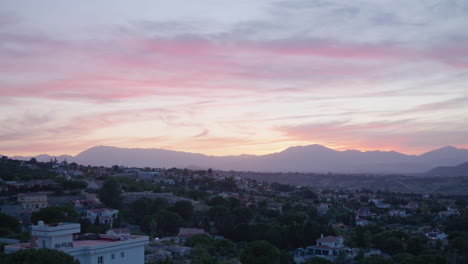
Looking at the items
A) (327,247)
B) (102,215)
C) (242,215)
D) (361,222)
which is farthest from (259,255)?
(361,222)

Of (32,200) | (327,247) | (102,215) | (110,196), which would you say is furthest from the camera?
(110,196)

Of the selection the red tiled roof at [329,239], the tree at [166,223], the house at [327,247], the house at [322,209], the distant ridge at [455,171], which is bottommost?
the house at [327,247]

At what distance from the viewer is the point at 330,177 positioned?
5354 inches

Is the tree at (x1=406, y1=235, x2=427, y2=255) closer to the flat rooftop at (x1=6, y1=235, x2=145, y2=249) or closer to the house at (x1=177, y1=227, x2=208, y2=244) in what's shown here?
the house at (x1=177, y1=227, x2=208, y2=244)

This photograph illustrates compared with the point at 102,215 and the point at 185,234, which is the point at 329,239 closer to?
the point at 185,234

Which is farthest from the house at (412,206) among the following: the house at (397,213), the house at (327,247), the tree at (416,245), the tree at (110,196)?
the tree at (110,196)

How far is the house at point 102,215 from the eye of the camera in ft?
109

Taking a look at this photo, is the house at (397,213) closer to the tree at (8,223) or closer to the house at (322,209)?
the house at (322,209)

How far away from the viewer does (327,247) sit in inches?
1194

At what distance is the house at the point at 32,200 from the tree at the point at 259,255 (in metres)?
19.7

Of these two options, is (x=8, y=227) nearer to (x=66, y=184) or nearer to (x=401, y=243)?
(x=66, y=184)

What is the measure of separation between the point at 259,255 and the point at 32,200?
69.5 ft

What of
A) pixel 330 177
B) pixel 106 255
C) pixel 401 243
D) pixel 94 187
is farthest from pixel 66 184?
pixel 330 177

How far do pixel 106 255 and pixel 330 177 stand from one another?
125841mm
